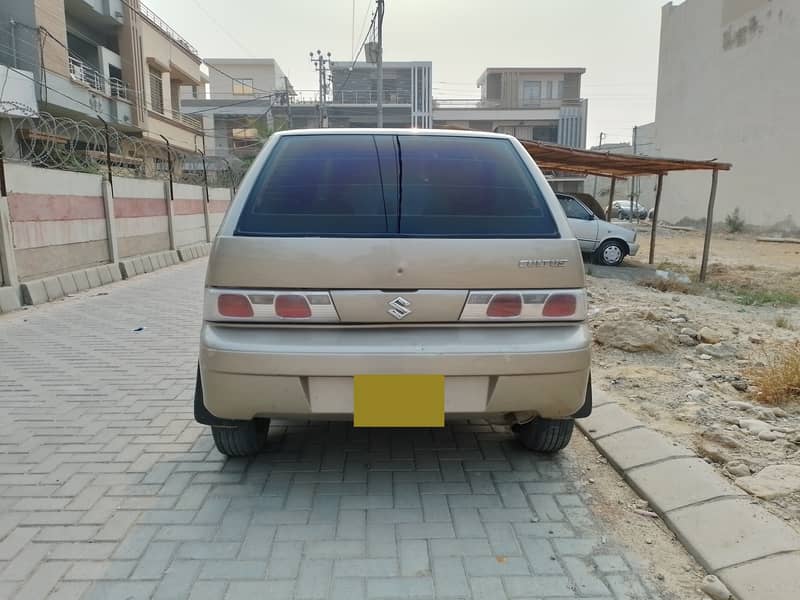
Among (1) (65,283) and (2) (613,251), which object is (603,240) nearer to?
(2) (613,251)

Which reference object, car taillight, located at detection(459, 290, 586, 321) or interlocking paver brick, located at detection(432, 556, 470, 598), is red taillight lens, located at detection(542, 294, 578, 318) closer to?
car taillight, located at detection(459, 290, 586, 321)

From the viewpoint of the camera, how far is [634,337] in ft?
16.7

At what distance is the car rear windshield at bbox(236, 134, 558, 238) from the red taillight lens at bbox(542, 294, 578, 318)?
29 cm

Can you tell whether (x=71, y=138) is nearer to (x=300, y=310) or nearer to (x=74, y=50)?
(x=300, y=310)

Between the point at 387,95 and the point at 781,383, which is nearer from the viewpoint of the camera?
the point at 781,383

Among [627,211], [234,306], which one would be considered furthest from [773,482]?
[627,211]

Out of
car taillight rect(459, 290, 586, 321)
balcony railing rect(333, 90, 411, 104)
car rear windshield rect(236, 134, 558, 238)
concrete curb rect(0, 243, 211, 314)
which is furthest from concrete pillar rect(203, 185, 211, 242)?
balcony railing rect(333, 90, 411, 104)

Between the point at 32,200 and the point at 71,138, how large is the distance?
1.36 m

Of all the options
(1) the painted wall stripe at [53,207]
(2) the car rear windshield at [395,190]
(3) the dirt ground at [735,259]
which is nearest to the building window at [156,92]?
(1) the painted wall stripe at [53,207]

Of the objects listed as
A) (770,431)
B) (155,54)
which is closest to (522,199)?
(770,431)

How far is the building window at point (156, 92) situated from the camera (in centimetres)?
2558

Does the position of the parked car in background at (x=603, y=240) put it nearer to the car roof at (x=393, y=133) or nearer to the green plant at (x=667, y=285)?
the green plant at (x=667, y=285)

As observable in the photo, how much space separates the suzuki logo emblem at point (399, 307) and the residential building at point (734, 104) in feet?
77.3

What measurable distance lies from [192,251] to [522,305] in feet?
40.1
